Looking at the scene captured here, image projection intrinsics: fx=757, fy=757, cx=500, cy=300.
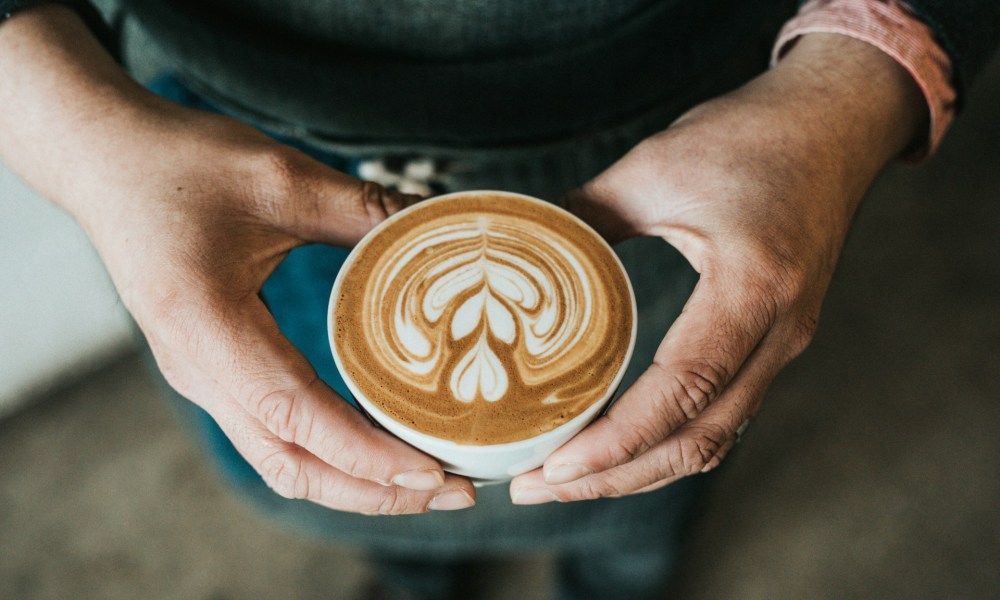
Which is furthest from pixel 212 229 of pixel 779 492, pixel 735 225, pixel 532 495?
pixel 779 492

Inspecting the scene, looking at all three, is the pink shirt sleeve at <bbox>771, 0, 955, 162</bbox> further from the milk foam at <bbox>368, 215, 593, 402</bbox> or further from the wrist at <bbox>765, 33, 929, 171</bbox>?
the milk foam at <bbox>368, 215, 593, 402</bbox>

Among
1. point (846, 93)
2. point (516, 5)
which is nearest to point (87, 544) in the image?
point (516, 5)

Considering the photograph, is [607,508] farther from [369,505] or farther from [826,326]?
[826,326]

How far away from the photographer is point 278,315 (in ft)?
3.03

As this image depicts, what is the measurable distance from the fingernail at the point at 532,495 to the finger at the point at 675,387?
3 cm

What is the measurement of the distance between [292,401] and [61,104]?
41 centimetres

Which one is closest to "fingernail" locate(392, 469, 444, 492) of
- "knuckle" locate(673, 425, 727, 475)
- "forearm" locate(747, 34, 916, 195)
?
"knuckle" locate(673, 425, 727, 475)

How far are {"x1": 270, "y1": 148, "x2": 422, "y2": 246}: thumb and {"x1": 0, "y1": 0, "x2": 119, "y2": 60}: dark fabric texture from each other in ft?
1.12

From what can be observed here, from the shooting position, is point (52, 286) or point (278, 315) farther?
point (52, 286)

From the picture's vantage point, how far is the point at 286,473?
72 centimetres

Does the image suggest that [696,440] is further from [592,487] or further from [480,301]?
[480,301]

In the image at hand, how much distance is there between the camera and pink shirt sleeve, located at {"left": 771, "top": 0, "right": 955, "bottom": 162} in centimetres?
80

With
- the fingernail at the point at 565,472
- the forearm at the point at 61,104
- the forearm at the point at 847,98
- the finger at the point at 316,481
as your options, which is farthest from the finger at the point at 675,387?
the forearm at the point at 61,104

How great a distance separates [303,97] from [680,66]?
43 cm
